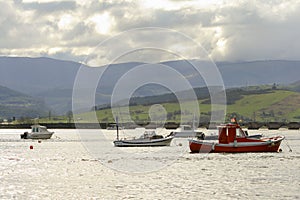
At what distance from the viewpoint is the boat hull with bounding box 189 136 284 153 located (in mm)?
105125

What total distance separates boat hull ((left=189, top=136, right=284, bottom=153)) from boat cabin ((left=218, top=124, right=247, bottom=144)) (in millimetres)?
870

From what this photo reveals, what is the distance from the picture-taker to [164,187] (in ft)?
201

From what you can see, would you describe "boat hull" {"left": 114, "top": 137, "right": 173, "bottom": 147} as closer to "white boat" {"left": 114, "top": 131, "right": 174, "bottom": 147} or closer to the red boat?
"white boat" {"left": 114, "top": 131, "right": 174, "bottom": 147}

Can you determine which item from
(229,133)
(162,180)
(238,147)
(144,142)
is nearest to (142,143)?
(144,142)

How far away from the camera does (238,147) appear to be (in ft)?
344

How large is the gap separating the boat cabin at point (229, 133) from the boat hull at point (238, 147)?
87 cm

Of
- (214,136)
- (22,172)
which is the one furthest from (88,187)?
(214,136)

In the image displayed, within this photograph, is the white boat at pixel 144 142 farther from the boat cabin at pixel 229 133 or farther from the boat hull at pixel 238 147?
the boat cabin at pixel 229 133

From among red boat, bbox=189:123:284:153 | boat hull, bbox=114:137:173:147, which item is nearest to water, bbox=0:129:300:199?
red boat, bbox=189:123:284:153

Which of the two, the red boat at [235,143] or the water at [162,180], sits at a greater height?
the red boat at [235,143]

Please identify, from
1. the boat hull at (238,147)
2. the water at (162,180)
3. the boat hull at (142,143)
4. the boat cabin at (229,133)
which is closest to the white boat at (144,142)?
the boat hull at (142,143)

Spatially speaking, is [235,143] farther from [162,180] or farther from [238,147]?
[162,180]

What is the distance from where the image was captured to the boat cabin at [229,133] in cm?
10362

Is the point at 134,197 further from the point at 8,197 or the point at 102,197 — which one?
the point at 8,197
